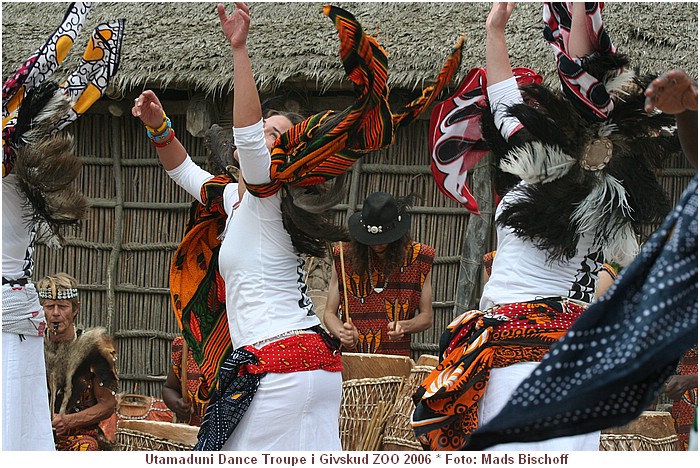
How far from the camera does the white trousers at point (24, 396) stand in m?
3.71

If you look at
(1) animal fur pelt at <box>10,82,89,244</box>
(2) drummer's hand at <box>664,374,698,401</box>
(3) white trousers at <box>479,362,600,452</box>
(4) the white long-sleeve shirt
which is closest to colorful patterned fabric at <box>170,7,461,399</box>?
(4) the white long-sleeve shirt

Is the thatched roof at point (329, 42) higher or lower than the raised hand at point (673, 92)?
higher

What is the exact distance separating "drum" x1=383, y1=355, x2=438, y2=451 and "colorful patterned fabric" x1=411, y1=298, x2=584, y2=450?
1.33 metres

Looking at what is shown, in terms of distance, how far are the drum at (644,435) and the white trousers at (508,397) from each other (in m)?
1.33

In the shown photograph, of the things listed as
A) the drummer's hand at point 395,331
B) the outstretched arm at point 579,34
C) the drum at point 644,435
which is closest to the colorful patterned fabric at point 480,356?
the outstretched arm at point 579,34

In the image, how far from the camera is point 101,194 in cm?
818

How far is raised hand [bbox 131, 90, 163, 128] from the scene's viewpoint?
4.17 meters

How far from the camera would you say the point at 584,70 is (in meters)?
3.47

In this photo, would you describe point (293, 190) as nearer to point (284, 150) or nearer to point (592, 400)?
point (284, 150)

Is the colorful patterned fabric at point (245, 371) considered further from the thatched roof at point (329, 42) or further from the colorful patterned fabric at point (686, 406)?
the thatched roof at point (329, 42)

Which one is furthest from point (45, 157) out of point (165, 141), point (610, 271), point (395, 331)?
point (610, 271)

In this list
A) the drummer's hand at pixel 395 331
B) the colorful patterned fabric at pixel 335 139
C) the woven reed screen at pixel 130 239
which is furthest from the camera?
the woven reed screen at pixel 130 239
